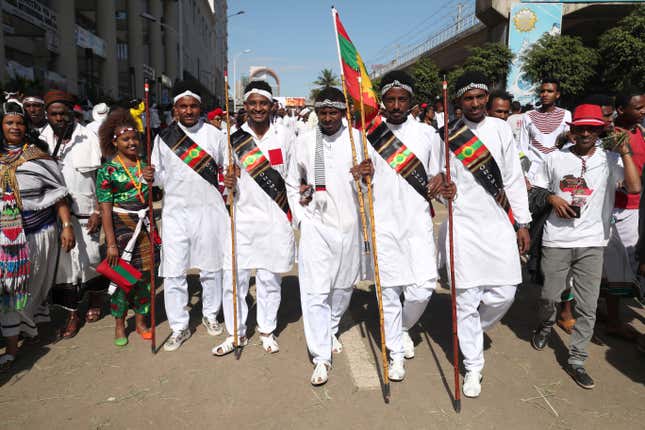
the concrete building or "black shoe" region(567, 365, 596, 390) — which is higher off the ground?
the concrete building

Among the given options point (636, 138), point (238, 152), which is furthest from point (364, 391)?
point (636, 138)

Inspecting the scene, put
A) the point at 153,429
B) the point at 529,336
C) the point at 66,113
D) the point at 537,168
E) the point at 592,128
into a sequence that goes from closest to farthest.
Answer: the point at 153,429, the point at 592,128, the point at 537,168, the point at 529,336, the point at 66,113

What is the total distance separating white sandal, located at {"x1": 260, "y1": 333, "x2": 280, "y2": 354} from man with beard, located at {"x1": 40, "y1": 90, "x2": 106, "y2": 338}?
1802 millimetres

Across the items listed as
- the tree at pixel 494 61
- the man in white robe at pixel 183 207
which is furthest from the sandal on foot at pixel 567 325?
the tree at pixel 494 61

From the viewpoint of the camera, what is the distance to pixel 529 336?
4.50 m

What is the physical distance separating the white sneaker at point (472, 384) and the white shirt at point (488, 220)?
61 centimetres

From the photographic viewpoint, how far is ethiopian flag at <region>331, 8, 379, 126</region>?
3.57 m

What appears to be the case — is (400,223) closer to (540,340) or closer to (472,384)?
(472,384)

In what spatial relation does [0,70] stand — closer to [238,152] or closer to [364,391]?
[238,152]

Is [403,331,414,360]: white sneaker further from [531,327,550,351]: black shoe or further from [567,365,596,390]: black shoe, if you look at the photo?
[567,365,596,390]: black shoe

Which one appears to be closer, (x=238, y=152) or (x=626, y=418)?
(x=626, y=418)

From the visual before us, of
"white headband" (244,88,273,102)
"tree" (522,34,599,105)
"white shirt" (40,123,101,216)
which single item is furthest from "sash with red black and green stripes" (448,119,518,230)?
"tree" (522,34,599,105)

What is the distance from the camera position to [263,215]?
427 centimetres

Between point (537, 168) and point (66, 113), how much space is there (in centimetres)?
427
